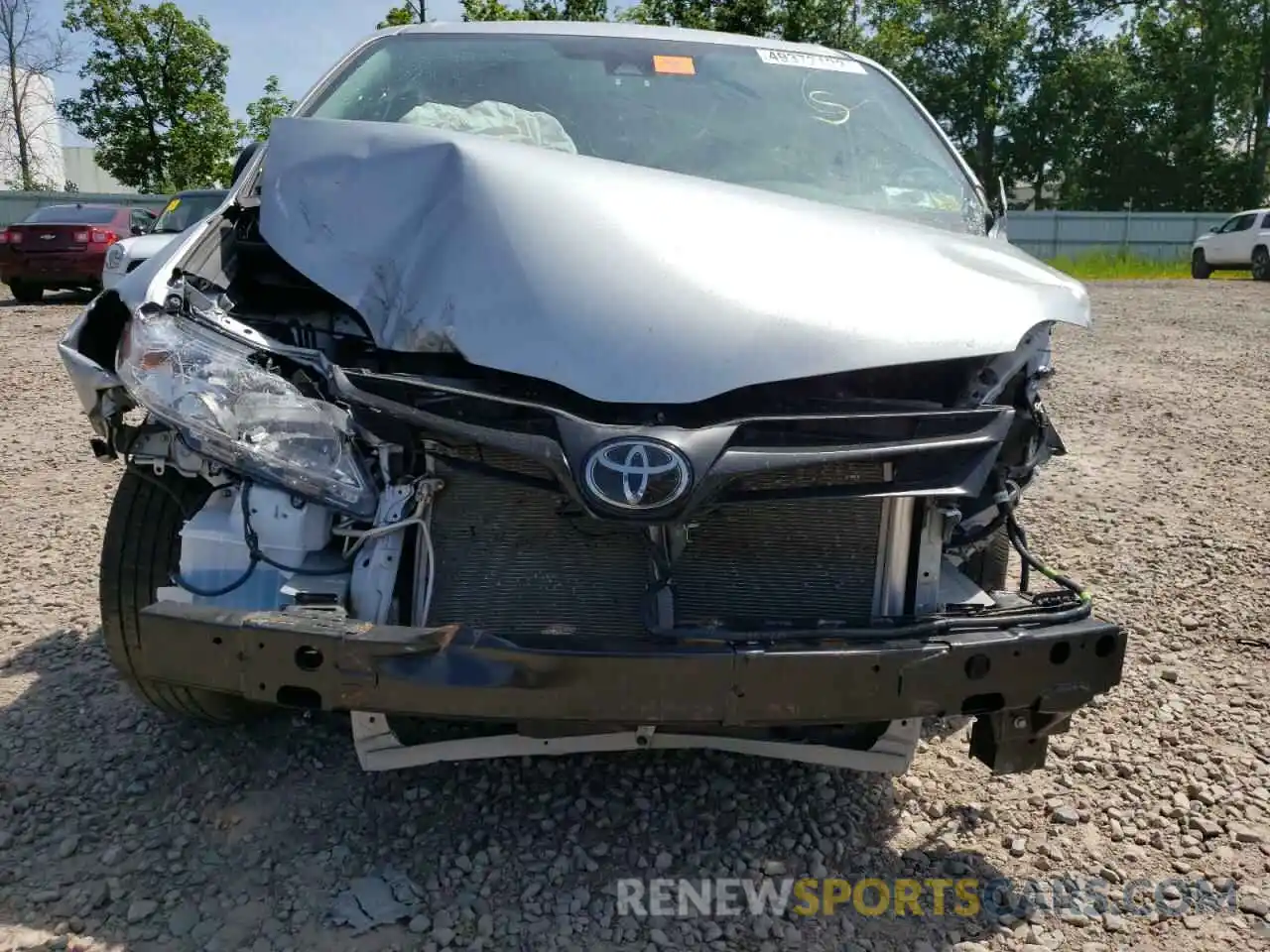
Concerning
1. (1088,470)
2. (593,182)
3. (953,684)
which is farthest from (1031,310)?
(1088,470)

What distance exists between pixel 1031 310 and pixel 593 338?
1.05m

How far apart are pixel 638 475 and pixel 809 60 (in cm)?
257

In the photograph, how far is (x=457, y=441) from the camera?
2.31 metres

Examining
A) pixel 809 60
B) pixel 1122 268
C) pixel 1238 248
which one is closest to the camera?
pixel 809 60

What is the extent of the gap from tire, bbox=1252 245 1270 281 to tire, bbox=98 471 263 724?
2585 cm

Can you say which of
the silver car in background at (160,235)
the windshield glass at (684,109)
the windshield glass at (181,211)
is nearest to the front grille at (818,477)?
the windshield glass at (684,109)

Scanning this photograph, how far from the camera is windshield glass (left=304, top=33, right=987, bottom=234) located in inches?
139

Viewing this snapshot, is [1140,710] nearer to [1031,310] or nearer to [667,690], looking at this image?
[1031,310]

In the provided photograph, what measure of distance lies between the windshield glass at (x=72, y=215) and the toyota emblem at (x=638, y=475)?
15149 millimetres

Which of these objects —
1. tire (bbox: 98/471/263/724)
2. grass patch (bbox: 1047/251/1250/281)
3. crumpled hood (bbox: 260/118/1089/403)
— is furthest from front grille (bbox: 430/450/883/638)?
grass patch (bbox: 1047/251/1250/281)

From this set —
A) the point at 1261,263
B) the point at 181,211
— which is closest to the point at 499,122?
the point at 181,211

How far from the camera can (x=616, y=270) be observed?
7.98 feet

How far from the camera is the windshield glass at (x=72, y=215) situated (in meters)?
14.9

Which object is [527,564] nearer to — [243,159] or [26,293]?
[243,159]
